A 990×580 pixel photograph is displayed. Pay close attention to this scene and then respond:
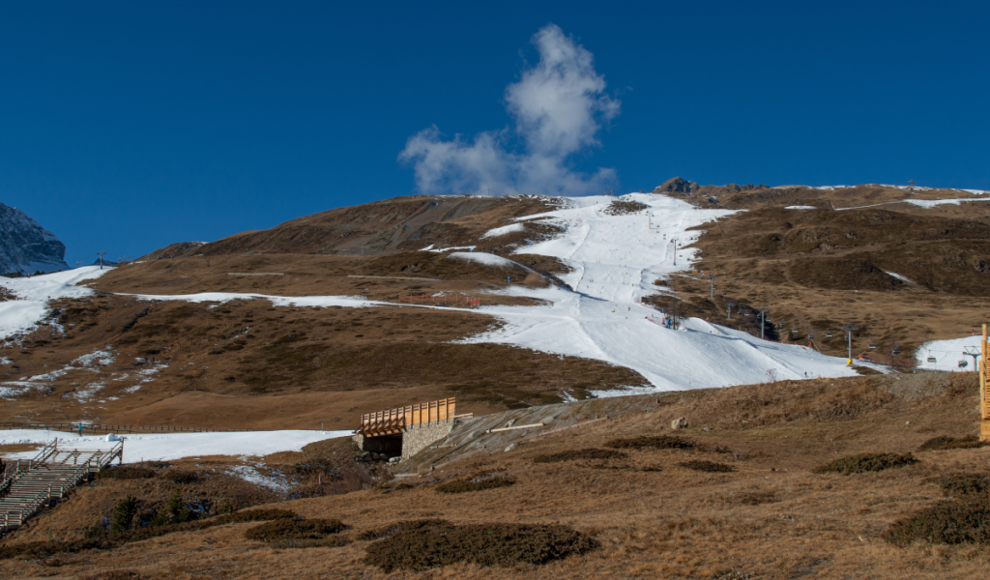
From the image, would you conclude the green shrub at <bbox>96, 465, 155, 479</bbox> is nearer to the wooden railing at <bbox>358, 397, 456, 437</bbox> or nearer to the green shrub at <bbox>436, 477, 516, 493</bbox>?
the green shrub at <bbox>436, 477, 516, 493</bbox>

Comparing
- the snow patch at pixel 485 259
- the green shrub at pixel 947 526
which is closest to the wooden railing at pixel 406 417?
the green shrub at pixel 947 526

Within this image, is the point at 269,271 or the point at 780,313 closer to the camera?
the point at 780,313

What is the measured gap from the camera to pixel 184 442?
4512cm

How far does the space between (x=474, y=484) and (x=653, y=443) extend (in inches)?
295

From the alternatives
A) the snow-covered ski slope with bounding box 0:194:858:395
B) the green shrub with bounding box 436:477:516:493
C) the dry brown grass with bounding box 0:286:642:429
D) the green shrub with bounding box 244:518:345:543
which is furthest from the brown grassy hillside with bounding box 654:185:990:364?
the green shrub with bounding box 244:518:345:543

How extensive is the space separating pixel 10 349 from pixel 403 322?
178ft

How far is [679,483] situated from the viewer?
1909cm

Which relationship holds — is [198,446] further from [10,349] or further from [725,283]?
[725,283]

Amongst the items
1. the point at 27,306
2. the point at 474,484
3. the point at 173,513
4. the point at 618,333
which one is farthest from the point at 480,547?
the point at 27,306

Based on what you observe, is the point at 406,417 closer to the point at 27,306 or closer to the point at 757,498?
the point at 757,498

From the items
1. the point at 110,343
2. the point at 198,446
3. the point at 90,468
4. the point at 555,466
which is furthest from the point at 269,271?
the point at 555,466

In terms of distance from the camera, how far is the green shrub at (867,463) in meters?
17.7

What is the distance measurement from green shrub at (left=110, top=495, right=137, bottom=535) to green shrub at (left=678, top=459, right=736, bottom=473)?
779 inches

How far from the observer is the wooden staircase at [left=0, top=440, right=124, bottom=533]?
26.3 m
